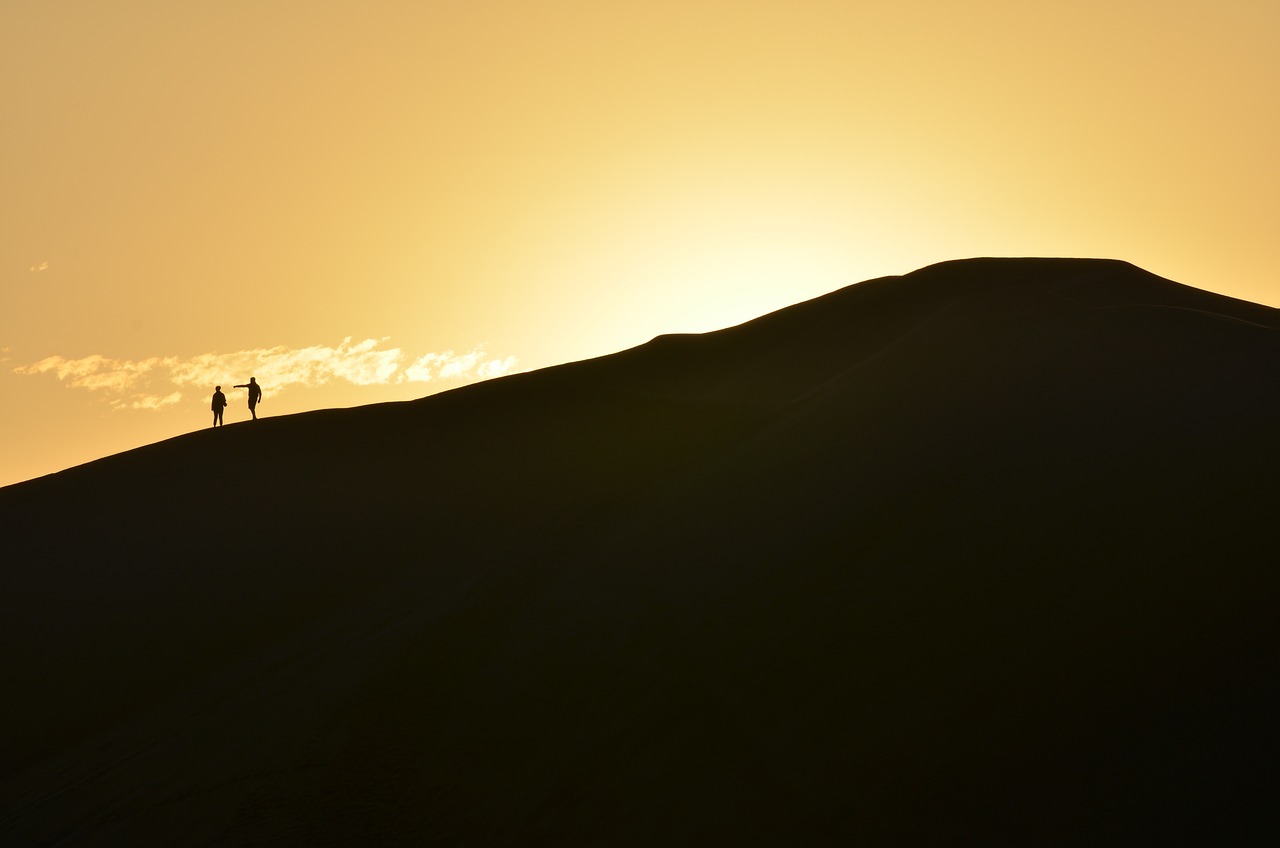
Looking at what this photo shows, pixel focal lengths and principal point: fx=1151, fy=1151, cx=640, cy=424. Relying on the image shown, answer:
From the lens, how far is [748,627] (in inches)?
476

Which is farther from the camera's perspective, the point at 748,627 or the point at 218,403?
the point at 218,403

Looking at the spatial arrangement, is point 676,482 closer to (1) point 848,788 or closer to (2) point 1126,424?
(2) point 1126,424

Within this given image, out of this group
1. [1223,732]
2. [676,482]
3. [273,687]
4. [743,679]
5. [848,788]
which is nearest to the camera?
[1223,732]

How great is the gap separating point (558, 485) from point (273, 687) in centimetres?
797

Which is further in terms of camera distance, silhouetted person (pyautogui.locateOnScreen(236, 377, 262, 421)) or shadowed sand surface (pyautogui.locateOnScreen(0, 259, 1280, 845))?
silhouetted person (pyautogui.locateOnScreen(236, 377, 262, 421))

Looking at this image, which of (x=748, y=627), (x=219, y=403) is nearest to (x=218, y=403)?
(x=219, y=403)

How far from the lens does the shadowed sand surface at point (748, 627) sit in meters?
8.94

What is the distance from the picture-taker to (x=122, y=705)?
55.0 feet

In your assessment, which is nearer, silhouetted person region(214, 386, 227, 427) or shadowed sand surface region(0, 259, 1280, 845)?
shadowed sand surface region(0, 259, 1280, 845)

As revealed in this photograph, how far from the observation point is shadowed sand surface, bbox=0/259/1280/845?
8938 millimetres

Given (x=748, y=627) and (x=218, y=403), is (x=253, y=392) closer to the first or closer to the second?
(x=218, y=403)

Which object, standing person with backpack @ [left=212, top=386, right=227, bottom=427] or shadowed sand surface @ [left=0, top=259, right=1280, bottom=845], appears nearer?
shadowed sand surface @ [left=0, top=259, right=1280, bottom=845]

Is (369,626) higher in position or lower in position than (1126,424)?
lower

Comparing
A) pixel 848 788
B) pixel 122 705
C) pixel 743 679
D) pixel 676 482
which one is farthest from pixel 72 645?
pixel 848 788
